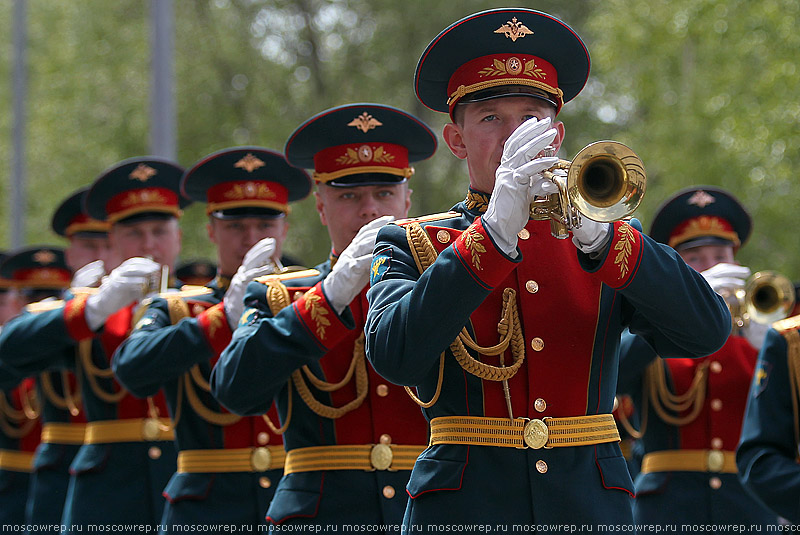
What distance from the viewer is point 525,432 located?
3275mm

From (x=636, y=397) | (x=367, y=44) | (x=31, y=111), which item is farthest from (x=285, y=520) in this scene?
(x=31, y=111)

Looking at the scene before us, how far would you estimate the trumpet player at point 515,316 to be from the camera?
311 cm

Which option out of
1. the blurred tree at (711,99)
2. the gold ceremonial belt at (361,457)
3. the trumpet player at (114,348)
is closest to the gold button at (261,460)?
the gold ceremonial belt at (361,457)

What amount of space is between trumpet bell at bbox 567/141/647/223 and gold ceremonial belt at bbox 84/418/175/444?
171 inches

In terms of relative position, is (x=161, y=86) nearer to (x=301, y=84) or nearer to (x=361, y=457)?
(x=361, y=457)

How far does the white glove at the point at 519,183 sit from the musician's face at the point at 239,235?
309cm

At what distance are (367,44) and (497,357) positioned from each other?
55.1ft

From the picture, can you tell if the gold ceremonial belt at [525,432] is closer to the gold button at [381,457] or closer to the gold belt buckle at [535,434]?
the gold belt buckle at [535,434]

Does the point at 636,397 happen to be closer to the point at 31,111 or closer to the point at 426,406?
the point at 426,406

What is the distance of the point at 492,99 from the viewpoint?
11.5 feet

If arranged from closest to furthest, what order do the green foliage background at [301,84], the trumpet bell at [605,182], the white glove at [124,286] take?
the trumpet bell at [605,182], the white glove at [124,286], the green foliage background at [301,84]

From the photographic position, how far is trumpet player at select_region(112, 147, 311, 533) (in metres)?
5.59

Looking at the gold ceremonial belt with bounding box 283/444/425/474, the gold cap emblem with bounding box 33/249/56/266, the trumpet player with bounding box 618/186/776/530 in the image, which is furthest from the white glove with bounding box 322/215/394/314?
the gold cap emblem with bounding box 33/249/56/266

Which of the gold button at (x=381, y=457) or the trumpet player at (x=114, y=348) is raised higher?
the trumpet player at (x=114, y=348)
